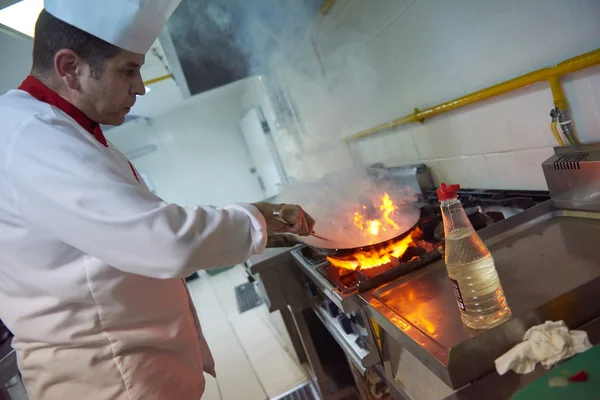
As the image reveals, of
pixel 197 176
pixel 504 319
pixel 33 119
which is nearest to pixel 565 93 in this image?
pixel 504 319

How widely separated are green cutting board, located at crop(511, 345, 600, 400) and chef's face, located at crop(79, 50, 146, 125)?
3.51 feet

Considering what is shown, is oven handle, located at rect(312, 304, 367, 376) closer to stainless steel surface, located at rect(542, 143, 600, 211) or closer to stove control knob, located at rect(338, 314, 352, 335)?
stove control knob, located at rect(338, 314, 352, 335)

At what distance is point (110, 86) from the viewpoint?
1006 mm

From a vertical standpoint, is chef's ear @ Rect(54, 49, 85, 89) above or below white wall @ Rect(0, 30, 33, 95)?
below

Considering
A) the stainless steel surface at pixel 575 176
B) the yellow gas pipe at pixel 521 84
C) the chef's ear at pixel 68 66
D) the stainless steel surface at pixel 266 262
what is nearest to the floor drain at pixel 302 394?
the stainless steel surface at pixel 266 262

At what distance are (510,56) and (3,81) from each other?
2742 mm

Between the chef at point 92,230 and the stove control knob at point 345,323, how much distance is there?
1.25 feet

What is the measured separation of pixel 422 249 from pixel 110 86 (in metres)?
0.94

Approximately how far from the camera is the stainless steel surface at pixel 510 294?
699mm

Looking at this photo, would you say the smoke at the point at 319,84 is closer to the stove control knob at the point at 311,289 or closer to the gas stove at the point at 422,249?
the gas stove at the point at 422,249

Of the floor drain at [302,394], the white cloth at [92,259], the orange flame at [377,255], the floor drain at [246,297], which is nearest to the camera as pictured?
the white cloth at [92,259]

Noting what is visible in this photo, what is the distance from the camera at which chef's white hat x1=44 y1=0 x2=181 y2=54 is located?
0.95m

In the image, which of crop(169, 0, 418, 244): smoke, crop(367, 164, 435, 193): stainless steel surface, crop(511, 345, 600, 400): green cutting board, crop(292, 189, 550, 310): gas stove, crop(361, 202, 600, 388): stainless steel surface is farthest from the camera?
crop(367, 164, 435, 193): stainless steel surface

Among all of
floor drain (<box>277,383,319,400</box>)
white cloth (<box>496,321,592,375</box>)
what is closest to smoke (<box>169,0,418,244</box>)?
white cloth (<box>496,321,592,375</box>)
